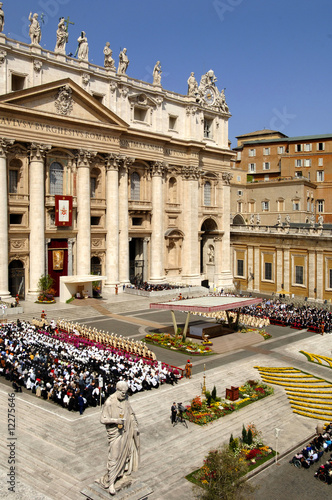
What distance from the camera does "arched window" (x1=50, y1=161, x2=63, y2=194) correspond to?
49.9 meters

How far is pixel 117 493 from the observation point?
12.9 meters

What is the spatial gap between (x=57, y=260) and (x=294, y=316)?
23871mm

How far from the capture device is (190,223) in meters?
62.4

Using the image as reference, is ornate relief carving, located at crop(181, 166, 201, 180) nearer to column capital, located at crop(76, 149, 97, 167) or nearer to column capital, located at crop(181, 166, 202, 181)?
column capital, located at crop(181, 166, 202, 181)

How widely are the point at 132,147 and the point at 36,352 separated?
33092 millimetres

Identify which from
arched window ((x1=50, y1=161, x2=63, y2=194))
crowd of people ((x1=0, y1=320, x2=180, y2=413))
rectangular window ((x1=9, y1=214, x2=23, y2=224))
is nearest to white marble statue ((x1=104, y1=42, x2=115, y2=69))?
arched window ((x1=50, y1=161, x2=63, y2=194))

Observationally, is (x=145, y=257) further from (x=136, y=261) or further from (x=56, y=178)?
(x=56, y=178)

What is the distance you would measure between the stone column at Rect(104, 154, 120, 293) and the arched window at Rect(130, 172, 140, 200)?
173 inches

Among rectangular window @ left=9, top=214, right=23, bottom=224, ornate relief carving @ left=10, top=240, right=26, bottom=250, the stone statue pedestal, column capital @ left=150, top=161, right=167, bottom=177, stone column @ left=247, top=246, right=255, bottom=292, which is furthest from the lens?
Result: stone column @ left=247, top=246, right=255, bottom=292

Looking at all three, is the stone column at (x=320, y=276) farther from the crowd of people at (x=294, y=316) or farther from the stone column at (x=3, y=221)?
the stone column at (x=3, y=221)

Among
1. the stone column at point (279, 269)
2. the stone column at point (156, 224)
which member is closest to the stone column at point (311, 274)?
the stone column at point (279, 269)

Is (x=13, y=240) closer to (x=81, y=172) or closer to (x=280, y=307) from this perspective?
(x=81, y=172)

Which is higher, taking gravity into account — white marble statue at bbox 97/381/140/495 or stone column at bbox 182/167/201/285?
stone column at bbox 182/167/201/285

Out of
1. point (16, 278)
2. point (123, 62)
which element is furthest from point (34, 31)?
point (16, 278)
